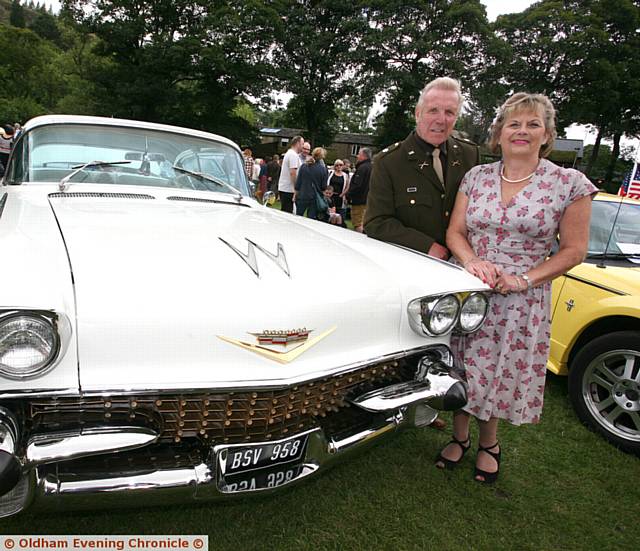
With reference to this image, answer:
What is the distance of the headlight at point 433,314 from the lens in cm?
191

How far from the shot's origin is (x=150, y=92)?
29.5 metres

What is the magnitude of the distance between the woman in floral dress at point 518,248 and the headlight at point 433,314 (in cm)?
24

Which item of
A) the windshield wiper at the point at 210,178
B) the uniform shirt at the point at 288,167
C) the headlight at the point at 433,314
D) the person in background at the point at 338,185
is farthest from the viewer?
the person in background at the point at 338,185

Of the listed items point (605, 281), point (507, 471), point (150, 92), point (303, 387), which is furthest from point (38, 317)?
point (150, 92)

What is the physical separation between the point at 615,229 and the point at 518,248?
175 centimetres

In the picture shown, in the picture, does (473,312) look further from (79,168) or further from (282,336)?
(79,168)

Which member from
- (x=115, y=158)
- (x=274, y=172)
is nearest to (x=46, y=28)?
(x=274, y=172)

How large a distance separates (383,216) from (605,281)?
1.47m

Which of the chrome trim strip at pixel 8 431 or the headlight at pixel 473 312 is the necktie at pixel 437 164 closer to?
the headlight at pixel 473 312

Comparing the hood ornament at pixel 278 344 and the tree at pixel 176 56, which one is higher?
the tree at pixel 176 56

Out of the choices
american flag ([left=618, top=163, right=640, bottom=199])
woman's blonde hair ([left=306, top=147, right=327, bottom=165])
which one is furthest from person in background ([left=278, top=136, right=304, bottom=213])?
american flag ([left=618, top=163, right=640, bottom=199])

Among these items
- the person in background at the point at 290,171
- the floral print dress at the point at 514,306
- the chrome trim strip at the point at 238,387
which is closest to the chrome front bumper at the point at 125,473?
the chrome trim strip at the point at 238,387

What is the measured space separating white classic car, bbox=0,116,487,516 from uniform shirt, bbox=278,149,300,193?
6.92 metres

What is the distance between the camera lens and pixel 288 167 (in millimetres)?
9070
